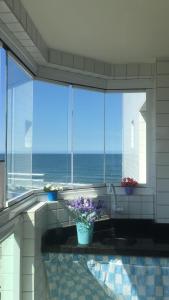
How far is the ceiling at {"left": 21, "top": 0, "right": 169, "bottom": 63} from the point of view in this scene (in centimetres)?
240

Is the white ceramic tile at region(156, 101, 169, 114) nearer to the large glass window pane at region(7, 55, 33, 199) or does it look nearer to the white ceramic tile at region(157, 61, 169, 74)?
the white ceramic tile at region(157, 61, 169, 74)

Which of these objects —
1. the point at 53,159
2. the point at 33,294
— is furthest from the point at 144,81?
the point at 33,294

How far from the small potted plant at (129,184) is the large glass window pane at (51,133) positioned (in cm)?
57

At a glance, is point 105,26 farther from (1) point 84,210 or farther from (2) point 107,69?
(1) point 84,210

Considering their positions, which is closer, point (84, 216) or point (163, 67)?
point (84, 216)

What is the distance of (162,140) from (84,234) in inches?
Answer: 46.3

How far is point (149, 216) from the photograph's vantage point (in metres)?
3.69

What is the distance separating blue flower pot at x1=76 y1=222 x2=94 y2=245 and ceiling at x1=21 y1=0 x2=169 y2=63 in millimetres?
1485

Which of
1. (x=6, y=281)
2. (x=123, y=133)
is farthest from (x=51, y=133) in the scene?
(x=6, y=281)

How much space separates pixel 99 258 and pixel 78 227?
303mm

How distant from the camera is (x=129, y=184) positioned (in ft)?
12.4

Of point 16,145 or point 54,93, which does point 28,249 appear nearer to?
point 16,145

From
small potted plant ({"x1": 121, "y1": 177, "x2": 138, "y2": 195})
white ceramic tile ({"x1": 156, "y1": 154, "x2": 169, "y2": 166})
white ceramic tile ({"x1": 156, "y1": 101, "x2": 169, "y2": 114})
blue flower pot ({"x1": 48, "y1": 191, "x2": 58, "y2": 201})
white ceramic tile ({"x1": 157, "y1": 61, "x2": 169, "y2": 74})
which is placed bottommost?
blue flower pot ({"x1": 48, "y1": 191, "x2": 58, "y2": 201})

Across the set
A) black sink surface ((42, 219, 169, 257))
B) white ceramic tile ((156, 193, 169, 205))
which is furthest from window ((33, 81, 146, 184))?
black sink surface ((42, 219, 169, 257))
